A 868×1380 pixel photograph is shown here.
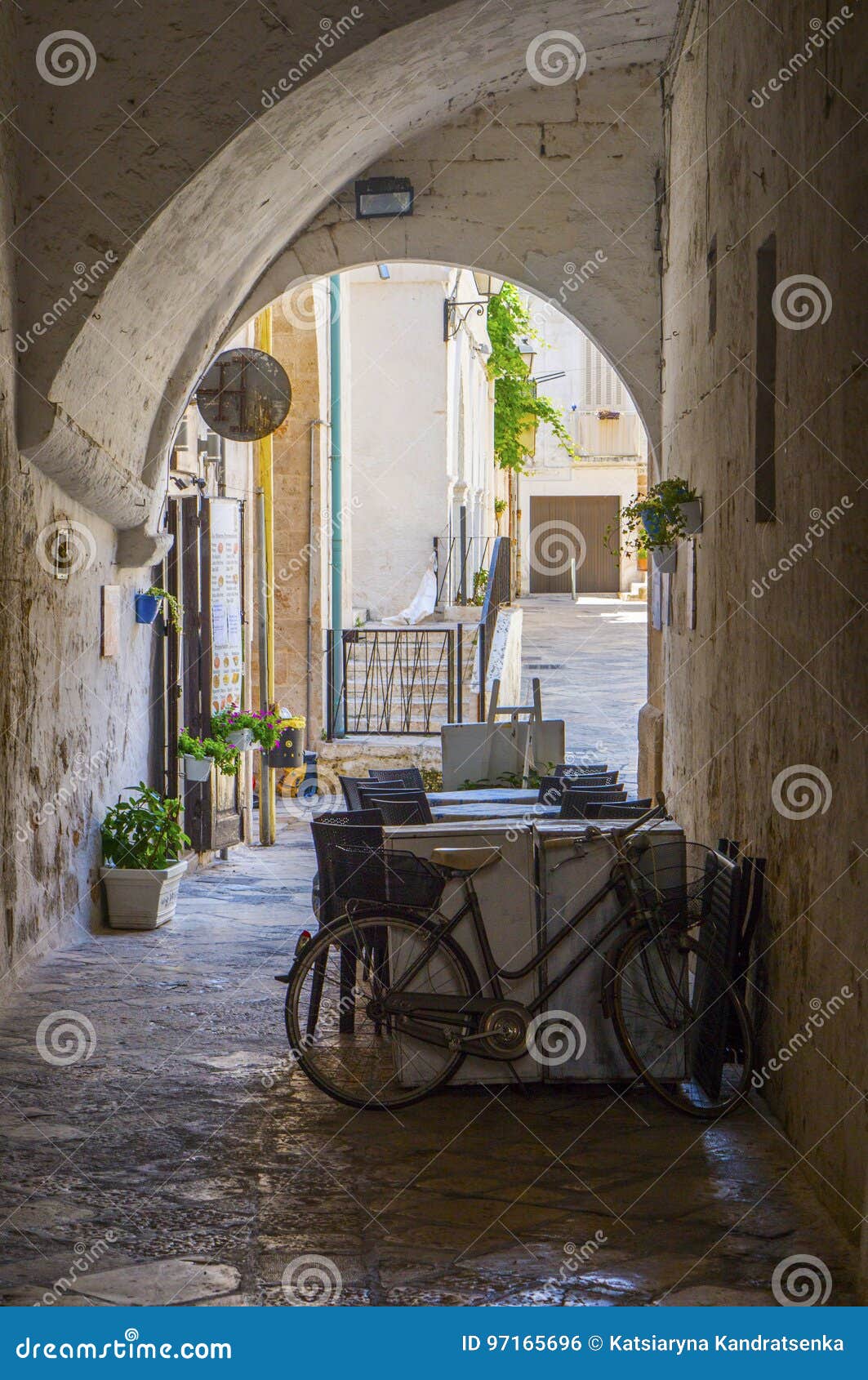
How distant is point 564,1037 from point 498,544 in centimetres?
1003

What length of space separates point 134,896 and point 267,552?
5.41 meters

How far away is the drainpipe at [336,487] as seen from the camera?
14.8 m

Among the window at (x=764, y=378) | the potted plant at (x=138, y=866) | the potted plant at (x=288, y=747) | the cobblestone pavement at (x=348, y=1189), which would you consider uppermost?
the window at (x=764, y=378)

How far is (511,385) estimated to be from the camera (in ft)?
102

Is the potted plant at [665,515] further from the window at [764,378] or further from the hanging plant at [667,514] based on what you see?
the window at [764,378]

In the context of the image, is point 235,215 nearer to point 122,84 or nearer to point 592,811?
point 122,84

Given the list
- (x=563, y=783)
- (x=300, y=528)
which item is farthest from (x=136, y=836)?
(x=300, y=528)

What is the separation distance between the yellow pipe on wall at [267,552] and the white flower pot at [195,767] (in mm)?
2243

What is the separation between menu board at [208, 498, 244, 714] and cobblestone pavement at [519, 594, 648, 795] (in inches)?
127

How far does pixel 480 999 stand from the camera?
467 cm

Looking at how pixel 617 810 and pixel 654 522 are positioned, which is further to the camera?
pixel 654 522

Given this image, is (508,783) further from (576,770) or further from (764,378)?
(764,378)

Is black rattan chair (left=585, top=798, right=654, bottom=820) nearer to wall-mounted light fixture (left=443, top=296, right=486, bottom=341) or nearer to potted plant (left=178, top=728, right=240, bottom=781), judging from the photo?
potted plant (left=178, top=728, right=240, bottom=781)

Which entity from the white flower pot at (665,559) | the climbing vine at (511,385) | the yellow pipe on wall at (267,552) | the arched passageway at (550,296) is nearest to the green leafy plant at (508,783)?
the arched passageway at (550,296)
